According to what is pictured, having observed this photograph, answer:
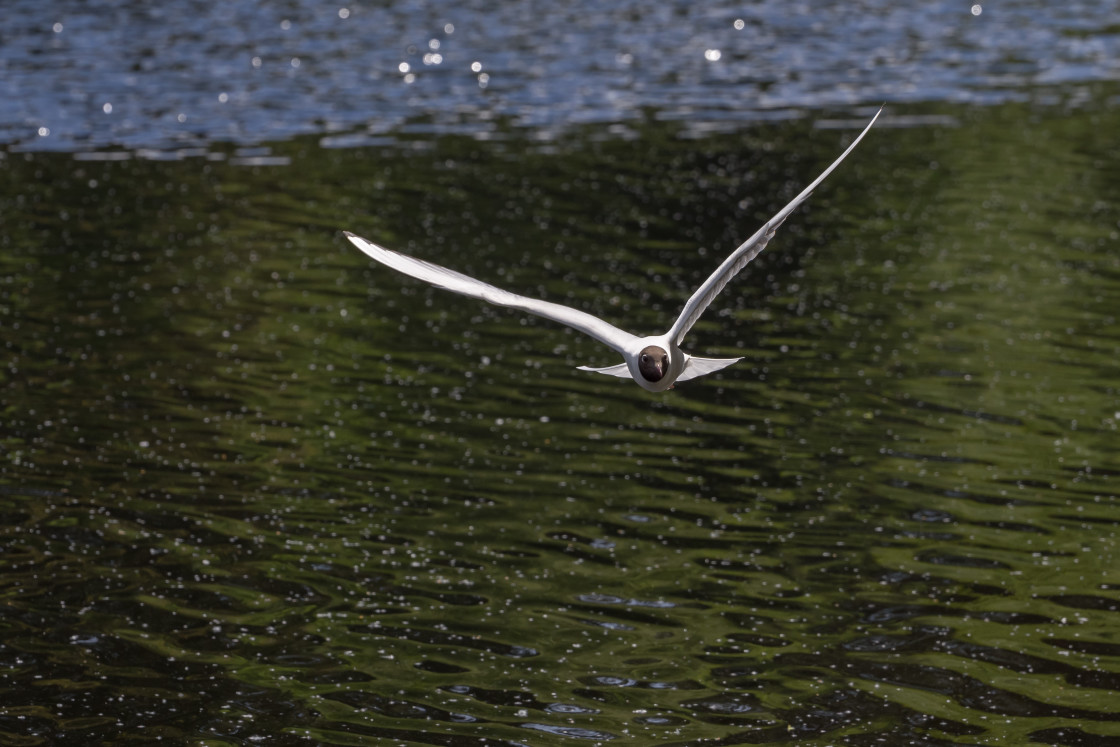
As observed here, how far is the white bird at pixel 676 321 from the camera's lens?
7242mm

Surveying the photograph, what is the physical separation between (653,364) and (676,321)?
0.28 m

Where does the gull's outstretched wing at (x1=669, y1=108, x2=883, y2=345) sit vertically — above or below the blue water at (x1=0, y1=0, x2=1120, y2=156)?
below

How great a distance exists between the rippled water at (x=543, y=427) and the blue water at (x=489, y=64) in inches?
9.4

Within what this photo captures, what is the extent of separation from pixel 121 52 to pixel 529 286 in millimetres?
16549

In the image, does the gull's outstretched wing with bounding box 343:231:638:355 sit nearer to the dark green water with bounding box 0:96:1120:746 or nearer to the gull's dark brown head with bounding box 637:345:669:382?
the gull's dark brown head with bounding box 637:345:669:382

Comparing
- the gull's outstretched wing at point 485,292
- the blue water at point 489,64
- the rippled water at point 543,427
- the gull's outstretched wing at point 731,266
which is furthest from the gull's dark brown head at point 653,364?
the blue water at point 489,64

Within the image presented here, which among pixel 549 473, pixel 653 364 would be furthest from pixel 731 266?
pixel 549 473

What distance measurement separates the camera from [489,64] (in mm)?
33281

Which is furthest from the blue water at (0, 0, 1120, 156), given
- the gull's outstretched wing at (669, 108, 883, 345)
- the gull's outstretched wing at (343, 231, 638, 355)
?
the gull's outstretched wing at (669, 108, 883, 345)

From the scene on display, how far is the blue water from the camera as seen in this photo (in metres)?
29.5

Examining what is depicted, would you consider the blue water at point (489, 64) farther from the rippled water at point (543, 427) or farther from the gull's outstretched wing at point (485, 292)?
the gull's outstretched wing at point (485, 292)

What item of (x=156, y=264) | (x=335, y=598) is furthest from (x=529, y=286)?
(x=335, y=598)

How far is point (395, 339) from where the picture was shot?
18500 mm

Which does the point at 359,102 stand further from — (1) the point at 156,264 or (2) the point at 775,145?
(1) the point at 156,264
